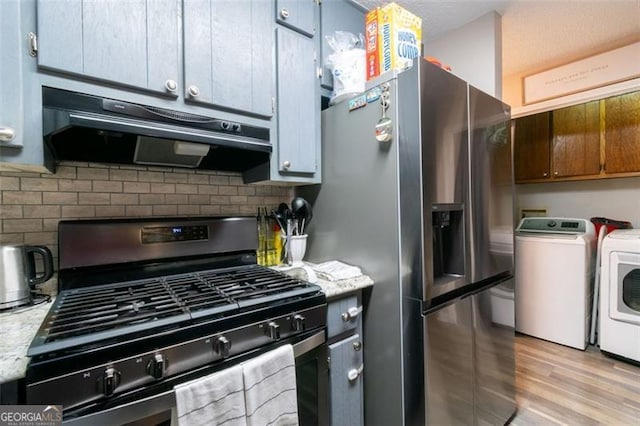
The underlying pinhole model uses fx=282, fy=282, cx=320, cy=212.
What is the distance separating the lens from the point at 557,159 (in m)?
3.04

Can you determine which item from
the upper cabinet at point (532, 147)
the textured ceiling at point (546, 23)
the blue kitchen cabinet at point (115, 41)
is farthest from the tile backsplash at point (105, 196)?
the upper cabinet at point (532, 147)

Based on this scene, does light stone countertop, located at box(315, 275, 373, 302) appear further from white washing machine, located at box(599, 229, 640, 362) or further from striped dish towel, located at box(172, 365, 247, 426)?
Answer: white washing machine, located at box(599, 229, 640, 362)

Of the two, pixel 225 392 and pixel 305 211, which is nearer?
pixel 225 392

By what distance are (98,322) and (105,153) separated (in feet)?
2.33

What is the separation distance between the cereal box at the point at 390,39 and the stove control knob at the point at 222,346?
4.13 ft

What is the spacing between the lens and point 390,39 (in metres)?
1.29

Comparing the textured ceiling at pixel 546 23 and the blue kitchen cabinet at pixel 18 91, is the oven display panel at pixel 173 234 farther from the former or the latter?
the textured ceiling at pixel 546 23

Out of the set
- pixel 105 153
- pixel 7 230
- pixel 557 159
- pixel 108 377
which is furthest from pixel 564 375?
pixel 7 230

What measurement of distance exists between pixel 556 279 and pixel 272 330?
2.79 meters

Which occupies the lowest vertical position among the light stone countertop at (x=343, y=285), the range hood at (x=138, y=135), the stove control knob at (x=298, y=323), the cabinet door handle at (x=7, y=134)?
the stove control knob at (x=298, y=323)

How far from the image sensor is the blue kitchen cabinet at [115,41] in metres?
0.85

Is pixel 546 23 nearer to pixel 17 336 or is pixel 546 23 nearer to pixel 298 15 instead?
pixel 298 15

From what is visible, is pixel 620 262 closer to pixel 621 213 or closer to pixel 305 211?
pixel 621 213

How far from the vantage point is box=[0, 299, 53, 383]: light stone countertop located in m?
0.58
